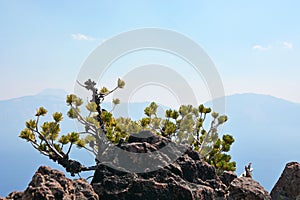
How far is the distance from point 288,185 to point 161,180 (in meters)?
3.45

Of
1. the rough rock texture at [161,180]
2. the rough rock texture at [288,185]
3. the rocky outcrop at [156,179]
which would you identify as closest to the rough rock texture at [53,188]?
the rocky outcrop at [156,179]

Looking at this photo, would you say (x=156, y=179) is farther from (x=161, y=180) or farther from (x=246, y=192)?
(x=246, y=192)

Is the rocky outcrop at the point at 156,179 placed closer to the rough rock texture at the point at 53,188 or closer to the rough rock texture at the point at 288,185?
the rough rock texture at the point at 53,188

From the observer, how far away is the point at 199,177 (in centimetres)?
685

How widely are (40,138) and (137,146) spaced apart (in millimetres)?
4635

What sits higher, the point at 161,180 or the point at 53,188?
the point at 161,180

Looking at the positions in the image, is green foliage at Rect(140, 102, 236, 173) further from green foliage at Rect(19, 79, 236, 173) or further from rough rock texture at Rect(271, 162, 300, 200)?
rough rock texture at Rect(271, 162, 300, 200)

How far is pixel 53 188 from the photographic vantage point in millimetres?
4738

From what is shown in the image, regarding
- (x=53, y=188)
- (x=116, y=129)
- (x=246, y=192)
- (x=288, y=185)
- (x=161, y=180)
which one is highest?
(x=116, y=129)

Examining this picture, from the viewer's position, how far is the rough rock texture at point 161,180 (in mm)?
5996

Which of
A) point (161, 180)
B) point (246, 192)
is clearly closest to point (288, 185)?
point (246, 192)

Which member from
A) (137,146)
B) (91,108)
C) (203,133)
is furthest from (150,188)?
(203,133)

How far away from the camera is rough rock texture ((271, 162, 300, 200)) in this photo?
23.9 feet

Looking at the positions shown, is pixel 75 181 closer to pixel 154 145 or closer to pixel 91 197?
pixel 91 197
